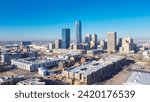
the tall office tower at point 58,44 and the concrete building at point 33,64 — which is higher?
the tall office tower at point 58,44

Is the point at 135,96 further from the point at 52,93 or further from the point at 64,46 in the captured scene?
the point at 64,46

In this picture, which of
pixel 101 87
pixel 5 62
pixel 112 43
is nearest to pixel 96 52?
pixel 112 43

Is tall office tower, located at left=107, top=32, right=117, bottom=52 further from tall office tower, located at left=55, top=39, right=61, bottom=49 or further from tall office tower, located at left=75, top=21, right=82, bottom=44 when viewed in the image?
tall office tower, located at left=75, top=21, right=82, bottom=44

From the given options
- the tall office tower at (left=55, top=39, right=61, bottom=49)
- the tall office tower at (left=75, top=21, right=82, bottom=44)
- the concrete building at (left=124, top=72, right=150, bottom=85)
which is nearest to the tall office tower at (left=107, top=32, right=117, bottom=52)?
the tall office tower at (left=55, top=39, right=61, bottom=49)

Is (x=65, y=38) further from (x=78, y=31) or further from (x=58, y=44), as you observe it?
(x=78, y=31)

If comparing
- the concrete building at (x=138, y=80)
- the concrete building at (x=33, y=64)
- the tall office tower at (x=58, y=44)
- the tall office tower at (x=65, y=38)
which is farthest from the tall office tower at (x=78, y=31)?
the concrete building at (x=138, y=80)

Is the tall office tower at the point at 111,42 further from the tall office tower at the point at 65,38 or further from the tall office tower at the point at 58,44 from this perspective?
the tall office tower at the point at 58,44

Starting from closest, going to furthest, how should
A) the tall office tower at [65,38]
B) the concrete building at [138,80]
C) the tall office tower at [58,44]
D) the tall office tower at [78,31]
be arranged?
the concrete building at [138,80]
the tall office tower at [58,44]
the tall office tower at [65,38]
the tall office tower at [78,31]

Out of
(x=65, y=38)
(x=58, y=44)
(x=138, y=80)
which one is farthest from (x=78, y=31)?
(x=138, y=80)

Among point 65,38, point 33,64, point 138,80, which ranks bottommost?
point 33,64

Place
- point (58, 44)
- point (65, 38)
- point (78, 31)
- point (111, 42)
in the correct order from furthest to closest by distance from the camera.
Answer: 1. point (78, 31)
2. point (65, 38)
3. point (58, 44)
4. point (111, 42)

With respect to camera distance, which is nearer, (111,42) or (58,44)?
(111,42)

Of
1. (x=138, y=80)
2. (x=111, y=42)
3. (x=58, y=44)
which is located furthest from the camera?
(x=58, y=44)

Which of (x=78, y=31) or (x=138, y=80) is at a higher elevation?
(x=78, y=31)
